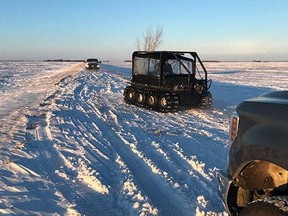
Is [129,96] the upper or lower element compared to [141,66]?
lower

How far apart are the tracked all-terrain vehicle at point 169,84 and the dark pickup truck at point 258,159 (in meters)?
9.96

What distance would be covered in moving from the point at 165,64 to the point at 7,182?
9.82 metres

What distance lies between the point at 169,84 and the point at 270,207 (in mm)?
11894

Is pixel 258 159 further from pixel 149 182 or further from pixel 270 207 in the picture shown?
pixel 149 182

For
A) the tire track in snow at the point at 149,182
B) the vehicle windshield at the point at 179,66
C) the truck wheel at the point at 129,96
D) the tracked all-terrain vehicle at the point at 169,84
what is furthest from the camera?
the truck wheel at the point at 129,96

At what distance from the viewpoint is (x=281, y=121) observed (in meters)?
2.81

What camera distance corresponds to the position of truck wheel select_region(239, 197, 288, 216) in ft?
8.95

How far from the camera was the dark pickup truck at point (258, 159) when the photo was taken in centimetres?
281

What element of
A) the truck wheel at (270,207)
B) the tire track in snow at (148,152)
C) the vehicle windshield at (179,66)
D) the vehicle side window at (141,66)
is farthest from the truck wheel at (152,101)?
the truck wheel at (270,207)

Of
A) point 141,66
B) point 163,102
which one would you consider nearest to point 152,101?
point 163,102

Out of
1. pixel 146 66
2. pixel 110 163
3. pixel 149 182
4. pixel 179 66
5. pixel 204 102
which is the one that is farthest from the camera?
pixel 146 66

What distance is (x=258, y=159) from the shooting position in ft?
9.99

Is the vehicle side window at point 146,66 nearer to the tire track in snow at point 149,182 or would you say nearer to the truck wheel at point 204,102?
the truck wheel at point 204,102

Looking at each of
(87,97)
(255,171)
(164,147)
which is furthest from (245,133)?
(87,97)
